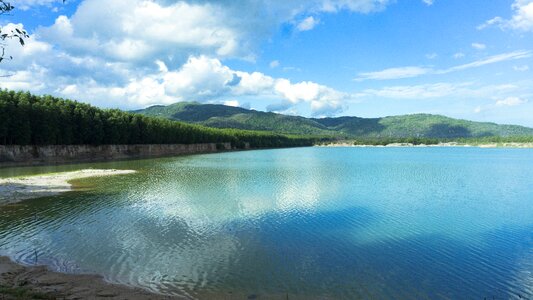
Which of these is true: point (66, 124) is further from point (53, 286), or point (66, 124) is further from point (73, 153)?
point (53, 286)

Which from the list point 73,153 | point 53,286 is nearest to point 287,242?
point 53,286

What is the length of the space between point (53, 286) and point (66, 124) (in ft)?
Answer: 304

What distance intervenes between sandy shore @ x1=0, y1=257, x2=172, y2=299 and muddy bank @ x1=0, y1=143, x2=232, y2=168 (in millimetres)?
75153

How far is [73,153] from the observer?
321 ft

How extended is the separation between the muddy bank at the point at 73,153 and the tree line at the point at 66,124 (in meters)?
1.63

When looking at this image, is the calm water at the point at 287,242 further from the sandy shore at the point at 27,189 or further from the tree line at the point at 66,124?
the tree line at the point at 66,124

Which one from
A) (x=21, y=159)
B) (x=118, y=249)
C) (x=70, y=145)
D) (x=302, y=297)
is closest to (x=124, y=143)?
(x=70, y=145)

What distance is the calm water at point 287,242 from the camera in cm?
1518

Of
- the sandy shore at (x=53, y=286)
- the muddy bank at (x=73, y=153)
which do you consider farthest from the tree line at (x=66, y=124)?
the sandy shore at (x=53, y=286)

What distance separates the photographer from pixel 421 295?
14.2 metres

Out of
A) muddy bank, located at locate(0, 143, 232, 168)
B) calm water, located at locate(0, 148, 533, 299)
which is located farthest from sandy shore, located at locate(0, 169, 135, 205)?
muddy bank, located at locate(0, 143, 232, 168)

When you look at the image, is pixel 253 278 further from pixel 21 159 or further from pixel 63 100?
pixel 63 100

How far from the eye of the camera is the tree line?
265ft

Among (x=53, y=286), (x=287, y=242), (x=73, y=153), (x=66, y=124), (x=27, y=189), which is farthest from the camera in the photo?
(x=73, y=153)
